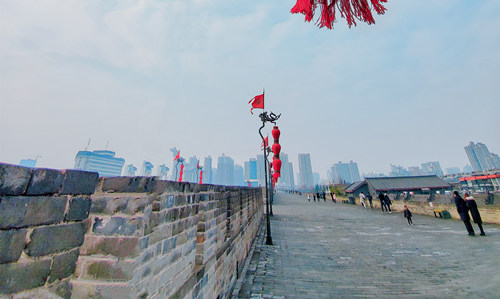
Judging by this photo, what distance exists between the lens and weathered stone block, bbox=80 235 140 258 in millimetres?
1291

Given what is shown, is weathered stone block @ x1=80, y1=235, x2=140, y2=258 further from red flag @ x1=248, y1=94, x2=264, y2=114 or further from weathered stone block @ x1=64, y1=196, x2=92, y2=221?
red flag @ x1=248, y1=94, x2=264, y2=114

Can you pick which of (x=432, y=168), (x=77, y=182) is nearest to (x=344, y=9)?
(x=77, y=182)

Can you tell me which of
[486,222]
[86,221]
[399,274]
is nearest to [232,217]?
[86,221]

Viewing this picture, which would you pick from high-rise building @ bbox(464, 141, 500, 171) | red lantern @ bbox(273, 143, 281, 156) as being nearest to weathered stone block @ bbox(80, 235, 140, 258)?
red lantern @ bbox(273, 143, 281, 156)

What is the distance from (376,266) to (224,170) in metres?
139

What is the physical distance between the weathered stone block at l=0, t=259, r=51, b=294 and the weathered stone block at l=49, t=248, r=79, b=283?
4cm

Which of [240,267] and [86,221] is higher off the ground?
[86,221]

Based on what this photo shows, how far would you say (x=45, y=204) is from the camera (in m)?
0.92

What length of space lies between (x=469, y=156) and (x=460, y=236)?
→ 214 meters

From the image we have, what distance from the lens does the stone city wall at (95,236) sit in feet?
2.61

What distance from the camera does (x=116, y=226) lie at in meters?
1.31

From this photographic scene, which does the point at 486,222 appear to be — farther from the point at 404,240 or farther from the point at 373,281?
the point at 373,281

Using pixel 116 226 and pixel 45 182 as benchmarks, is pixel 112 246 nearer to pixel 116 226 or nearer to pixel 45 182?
pixel 116 226

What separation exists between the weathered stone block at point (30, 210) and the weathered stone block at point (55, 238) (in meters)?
0.04
